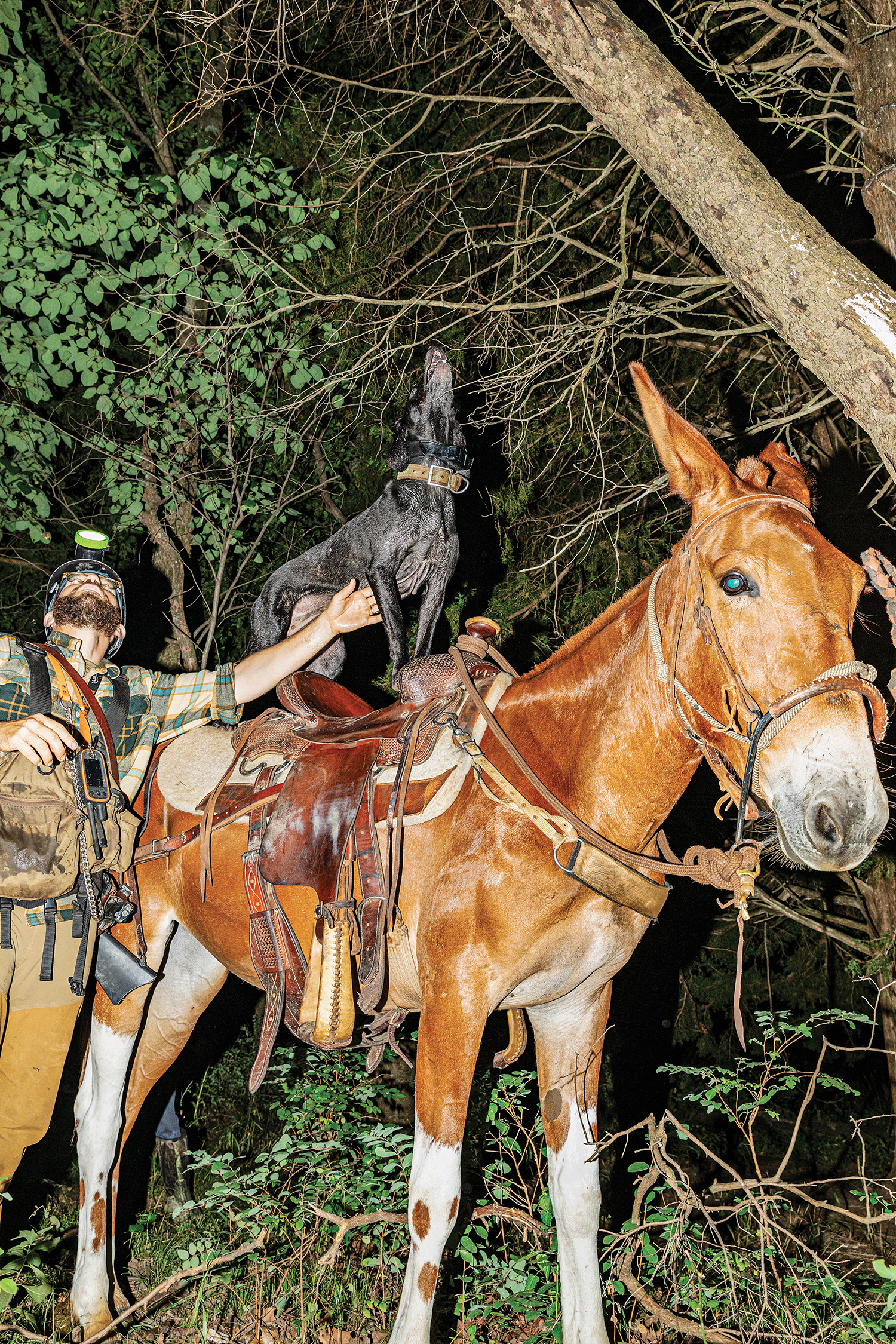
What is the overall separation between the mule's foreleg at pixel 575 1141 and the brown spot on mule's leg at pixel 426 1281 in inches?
18.8

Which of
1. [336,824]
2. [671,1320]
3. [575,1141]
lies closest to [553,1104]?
[575,1141]

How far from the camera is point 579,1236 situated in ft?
9.59

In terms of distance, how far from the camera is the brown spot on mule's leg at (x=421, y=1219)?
8.57 feet

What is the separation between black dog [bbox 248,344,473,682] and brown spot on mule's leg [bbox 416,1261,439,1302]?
1.77 m

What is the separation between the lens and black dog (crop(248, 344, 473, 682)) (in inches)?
137

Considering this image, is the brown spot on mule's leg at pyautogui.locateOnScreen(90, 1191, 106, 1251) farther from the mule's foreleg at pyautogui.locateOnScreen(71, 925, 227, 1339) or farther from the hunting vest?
the hunting vest

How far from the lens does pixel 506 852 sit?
2.67m

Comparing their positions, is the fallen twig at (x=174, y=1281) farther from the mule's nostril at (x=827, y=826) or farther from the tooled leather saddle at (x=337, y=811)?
the mule's nostril at (x=827, y=826)

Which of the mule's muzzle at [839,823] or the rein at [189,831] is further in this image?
the rein at [189,831]

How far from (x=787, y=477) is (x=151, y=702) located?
234cm

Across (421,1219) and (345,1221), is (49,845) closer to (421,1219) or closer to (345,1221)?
(421,1219)

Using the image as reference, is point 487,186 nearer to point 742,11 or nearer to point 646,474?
point 742,11

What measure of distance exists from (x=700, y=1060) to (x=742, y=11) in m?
7.01

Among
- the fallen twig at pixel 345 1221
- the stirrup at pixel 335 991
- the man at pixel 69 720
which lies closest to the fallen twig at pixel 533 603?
the man at pixel 69 720
